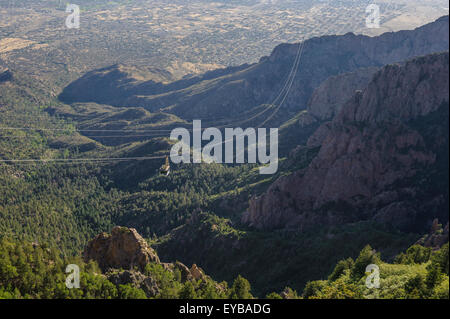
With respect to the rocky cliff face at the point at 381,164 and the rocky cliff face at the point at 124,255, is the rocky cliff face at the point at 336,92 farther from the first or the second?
the rocky cliff face at the point at 124,255

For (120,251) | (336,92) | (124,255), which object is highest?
(336,92)

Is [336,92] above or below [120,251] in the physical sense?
above

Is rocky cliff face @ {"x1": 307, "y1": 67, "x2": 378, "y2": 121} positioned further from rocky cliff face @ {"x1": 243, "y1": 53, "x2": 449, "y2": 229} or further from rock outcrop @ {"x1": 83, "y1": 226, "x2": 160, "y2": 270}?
rock outcrop @ {"x1": 83, "y1": 226, "x2": 160, "y2": 270}

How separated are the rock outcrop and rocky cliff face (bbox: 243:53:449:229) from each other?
3868cm

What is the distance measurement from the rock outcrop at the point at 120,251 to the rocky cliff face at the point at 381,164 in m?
38.7

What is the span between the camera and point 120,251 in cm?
7662

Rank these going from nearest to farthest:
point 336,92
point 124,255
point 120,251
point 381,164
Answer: point 124,255 < point 120,251 < point 381,164 < point 336,92

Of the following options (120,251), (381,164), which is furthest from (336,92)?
(120,251)

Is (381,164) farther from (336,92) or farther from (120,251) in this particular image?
(336,92)

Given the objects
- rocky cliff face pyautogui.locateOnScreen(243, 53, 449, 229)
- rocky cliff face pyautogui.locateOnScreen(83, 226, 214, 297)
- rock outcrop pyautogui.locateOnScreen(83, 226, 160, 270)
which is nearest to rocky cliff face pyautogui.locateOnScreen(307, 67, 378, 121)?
rocky cliff face pyautogui.locateOnScreen(243, 53, 449, 229)

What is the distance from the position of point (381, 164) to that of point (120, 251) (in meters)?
58.8

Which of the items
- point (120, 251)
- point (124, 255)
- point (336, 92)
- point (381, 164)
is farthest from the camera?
point (336, 92)

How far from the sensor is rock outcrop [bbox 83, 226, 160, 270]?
75.1m
